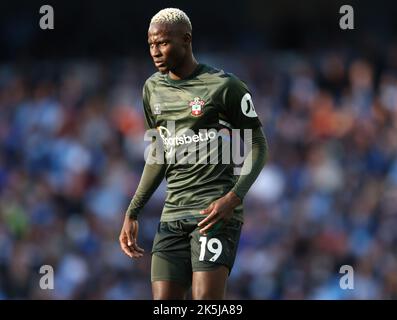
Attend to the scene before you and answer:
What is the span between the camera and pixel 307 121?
49.9 feet

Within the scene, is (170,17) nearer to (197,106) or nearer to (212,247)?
(197,106)

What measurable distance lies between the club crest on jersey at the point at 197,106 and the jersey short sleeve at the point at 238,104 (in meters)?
0.13

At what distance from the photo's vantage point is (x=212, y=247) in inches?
258

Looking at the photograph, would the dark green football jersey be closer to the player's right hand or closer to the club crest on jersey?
the club crest on jersey

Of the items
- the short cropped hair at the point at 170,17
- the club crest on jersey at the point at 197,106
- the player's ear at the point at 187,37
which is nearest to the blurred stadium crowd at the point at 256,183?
the club crest on jersey at the point at 197,106

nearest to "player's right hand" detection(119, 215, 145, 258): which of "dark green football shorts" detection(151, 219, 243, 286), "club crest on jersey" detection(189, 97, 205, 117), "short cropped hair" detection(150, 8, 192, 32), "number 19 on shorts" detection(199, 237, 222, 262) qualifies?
"dark green football shorts" detection(151, 219, 243, 286)

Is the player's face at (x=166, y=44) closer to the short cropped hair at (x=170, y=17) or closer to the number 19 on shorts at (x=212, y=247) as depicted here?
the short cropped hair at (x=170, y=17)

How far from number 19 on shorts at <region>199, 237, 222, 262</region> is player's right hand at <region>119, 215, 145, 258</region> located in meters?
0.54

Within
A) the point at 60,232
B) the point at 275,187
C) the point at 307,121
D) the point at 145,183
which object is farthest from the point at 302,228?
the point at 145,183

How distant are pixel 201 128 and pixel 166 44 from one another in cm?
60

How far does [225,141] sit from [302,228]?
731cm

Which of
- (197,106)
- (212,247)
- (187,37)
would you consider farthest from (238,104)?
(212,247)

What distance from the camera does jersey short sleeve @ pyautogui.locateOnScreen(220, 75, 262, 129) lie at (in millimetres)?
6684

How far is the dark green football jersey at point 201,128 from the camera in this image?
22.0 feet
